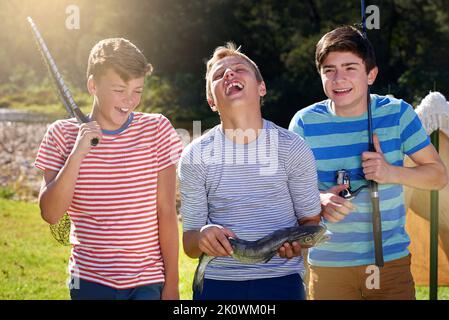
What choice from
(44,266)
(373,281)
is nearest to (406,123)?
(373,281)

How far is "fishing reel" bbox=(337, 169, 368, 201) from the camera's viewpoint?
3.31 metres

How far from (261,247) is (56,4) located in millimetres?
23417

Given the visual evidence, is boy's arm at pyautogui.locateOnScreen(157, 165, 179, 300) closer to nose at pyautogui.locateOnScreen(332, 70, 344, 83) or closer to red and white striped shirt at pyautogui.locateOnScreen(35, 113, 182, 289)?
red and white striped shirt at pyautogui.locateOnScreen(35, 113, 182, 289)

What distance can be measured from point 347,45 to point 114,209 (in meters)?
1.26

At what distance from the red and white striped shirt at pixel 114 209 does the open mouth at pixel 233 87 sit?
37cm

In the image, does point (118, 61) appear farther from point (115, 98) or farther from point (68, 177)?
point (68, 177)

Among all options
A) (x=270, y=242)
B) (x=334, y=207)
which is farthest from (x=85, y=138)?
(x=334, y=207)

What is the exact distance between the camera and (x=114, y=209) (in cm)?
300

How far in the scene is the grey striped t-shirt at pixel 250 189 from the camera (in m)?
2.94

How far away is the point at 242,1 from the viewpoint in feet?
74.8

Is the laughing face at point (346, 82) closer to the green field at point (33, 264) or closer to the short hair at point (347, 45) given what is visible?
the short hair at point (347, 45)

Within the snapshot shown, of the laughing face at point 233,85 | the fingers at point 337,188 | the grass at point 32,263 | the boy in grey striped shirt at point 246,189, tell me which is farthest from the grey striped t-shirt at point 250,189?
the grass at point 32,263

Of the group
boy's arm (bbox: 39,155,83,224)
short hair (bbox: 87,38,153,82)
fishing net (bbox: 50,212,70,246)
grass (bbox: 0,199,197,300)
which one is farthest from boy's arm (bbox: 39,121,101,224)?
grass (bbox: 0,199,197,300)

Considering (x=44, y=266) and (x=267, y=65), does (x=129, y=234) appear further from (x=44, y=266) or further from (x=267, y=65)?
(x=267, y=65)
